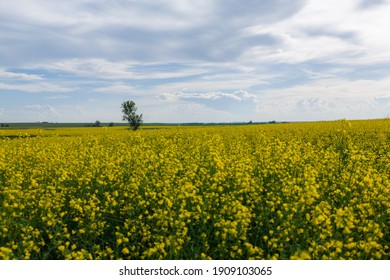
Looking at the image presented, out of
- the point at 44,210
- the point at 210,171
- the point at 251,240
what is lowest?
the point at 251,240

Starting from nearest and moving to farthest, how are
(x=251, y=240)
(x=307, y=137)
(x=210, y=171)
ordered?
(x=251, y=240) → (x=210, y=171) → (x=307, y=137)

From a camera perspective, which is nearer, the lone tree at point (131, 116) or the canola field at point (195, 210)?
the canola field at point (195, 210)

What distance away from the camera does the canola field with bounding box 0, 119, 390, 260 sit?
515cm

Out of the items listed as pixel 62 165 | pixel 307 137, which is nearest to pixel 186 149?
pixel 62 165

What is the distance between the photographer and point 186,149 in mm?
13453

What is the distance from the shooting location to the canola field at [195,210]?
5152mm

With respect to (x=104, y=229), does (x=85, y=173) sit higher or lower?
higher

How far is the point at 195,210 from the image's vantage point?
6402 mm

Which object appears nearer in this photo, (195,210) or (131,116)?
(195,210)

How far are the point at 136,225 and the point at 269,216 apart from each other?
2.56m

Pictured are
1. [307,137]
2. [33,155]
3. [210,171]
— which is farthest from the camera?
[307,137]

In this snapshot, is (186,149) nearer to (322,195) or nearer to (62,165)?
(62,165)

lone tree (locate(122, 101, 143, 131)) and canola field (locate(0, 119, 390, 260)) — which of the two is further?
lone tree (locate(122, 101, 143, 131))
